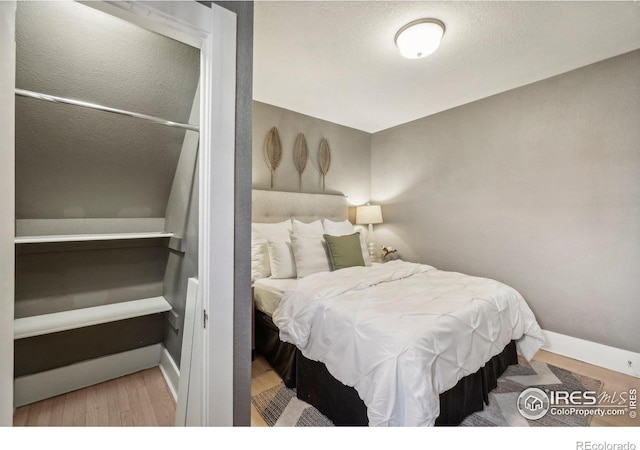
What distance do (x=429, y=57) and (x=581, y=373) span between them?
2.84 m

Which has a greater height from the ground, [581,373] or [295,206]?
[295,206]

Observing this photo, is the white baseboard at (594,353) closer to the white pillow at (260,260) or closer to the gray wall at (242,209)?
the white pillow at (260,260)

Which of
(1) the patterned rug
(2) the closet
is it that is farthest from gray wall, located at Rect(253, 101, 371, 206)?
(1) the patterned rug

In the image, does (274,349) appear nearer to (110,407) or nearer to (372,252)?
(110,407)

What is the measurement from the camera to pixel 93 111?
1.51m

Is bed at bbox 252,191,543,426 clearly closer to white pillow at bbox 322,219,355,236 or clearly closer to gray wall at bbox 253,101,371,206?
white pillow at bbox 322,219,355,236

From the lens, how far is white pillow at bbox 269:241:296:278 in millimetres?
2625

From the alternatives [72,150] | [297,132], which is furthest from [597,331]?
[72,150]

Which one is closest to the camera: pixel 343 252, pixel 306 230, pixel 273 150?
pixel 343 252

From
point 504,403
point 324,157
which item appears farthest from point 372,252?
point 504,403

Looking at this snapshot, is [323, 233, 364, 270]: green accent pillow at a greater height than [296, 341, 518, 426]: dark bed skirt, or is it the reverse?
[323, 233, 364, 270]: green accent pillow

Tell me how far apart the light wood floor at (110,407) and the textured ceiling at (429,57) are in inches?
98.7

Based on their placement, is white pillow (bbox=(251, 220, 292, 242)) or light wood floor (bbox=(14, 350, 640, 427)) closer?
light wood floor (bbox=(14, 350, 640, 427))

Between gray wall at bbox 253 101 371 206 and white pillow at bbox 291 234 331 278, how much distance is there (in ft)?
3.10
